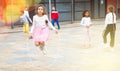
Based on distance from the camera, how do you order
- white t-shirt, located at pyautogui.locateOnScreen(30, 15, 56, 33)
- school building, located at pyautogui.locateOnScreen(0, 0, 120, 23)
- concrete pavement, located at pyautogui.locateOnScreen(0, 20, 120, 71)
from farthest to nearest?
school building, located at pyautogui.locateOnScreen(0, 0, 120, 23) → white t-shirt, located at pyautogui.locateOnScreen(30, 15, 56, 33) → concrete pavement, located at pyautogui.locateOnScreen(0, 20, 120, 71)

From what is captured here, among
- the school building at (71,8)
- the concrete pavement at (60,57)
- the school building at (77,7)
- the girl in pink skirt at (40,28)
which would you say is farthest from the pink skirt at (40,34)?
the school building at (77,7)

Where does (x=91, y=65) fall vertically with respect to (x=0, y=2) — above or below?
below

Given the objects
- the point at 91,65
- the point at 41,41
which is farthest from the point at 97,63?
the point at 41,41

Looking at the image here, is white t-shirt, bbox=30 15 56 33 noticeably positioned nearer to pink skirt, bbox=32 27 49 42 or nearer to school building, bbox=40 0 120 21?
pink skirt, bbox=32 27 49 42

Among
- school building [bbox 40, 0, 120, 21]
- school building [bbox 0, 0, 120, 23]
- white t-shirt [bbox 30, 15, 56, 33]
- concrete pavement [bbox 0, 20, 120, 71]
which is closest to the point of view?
concrete pavement [bbox 0, 20, 120, 71]

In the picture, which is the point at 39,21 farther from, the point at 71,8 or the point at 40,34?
the point at 71,8

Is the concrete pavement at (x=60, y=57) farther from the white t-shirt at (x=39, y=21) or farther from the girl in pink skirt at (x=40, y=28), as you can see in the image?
the white t-shirt at (x=39, y=21)

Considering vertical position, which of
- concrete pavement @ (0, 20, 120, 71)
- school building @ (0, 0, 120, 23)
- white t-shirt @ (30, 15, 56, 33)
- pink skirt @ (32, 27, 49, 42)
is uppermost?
school building @ (0, 0, 120, 23)

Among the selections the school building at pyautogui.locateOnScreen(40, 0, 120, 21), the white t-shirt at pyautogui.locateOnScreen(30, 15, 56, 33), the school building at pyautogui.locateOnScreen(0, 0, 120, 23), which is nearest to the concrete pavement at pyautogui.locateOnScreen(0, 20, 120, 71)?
the white t-shirt at pyautogui.locateOnScreen(30, 15, 56, 33)

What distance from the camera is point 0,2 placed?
2448cm

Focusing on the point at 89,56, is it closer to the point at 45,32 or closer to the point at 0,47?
the point at 45,32

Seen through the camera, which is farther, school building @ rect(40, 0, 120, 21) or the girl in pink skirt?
school building @ rect(40, 0, 120, 21)

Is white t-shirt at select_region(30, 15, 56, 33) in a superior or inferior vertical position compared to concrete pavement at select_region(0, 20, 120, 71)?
superior

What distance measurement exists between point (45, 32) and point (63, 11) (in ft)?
62.4
